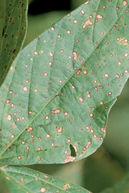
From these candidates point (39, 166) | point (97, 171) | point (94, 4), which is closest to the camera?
point (94, 4)

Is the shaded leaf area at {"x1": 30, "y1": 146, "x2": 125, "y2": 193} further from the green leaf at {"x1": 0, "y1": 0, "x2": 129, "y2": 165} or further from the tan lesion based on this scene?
the tan lesion

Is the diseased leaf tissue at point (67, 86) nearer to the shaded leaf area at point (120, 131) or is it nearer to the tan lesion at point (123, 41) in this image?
the tan lesion at point (123, 41)

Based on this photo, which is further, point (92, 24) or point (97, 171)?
point (97, 171)

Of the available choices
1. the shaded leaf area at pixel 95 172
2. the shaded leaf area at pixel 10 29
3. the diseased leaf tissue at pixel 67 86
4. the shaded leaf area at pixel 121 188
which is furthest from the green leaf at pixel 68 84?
the shaded leaf area at pixel 95 172

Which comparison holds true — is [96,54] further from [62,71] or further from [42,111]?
[42,111]

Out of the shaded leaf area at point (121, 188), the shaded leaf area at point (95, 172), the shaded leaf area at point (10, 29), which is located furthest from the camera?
the shaded leaf area at point (95, 172)

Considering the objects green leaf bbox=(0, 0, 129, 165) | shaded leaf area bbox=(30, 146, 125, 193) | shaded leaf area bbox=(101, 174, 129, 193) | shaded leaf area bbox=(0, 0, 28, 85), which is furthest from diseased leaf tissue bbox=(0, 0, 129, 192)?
shaded leaf area bbox=(30, 146, 125, 193)

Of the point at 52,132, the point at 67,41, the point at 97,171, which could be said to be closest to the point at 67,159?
the point at 52,132
